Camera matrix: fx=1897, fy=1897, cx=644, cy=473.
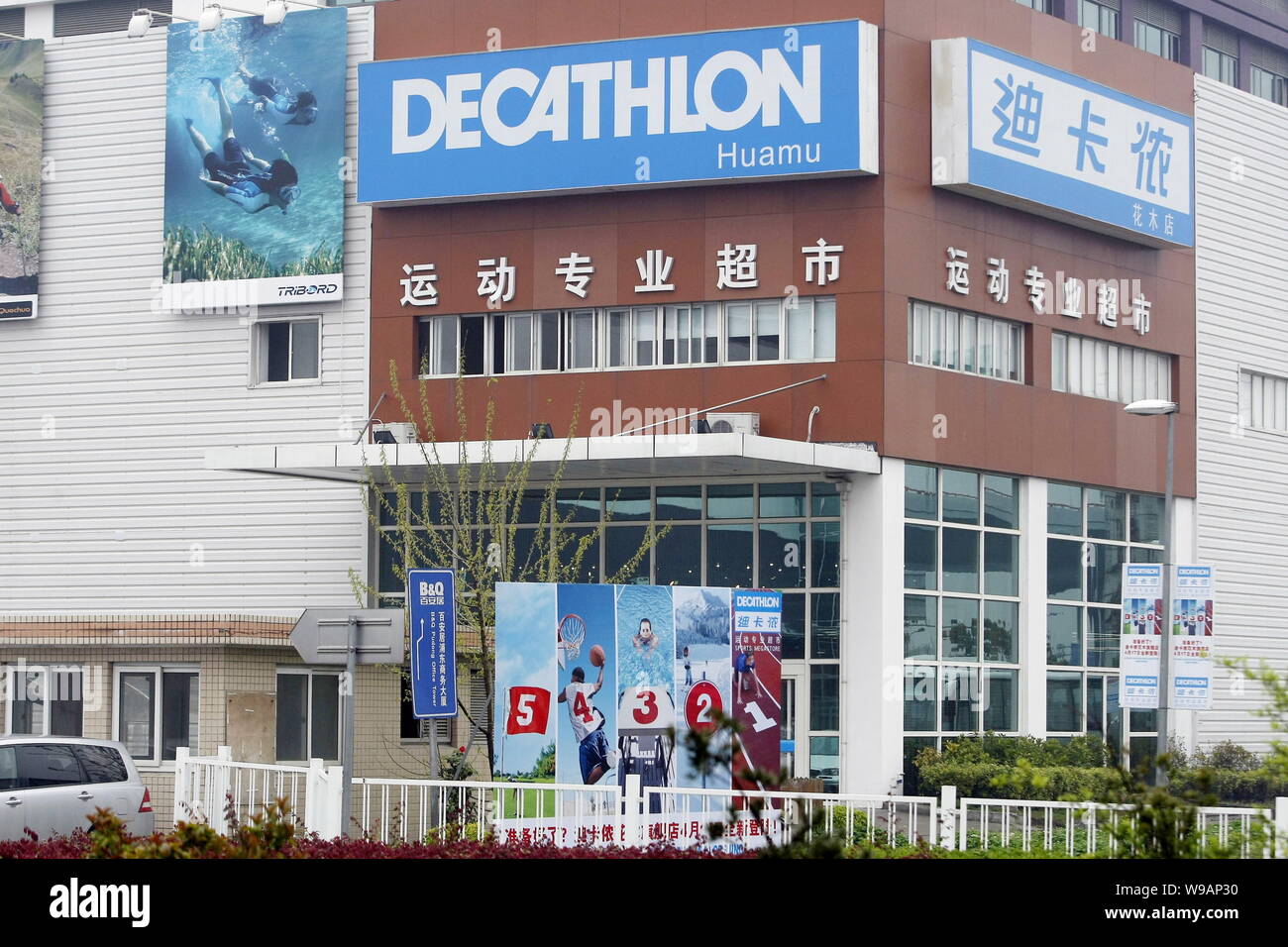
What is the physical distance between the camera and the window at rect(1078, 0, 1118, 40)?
3659cm

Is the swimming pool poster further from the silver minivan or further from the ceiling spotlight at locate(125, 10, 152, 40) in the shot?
the ceiling spotlight at locate(125, 10, 152, 40)

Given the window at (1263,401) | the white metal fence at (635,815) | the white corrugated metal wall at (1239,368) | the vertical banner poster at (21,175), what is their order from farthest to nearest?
1. the window at (1263,401)
2. the white corrugated metal wall at (1239,368)
3. the vertical banner poster at (21,175)
4. the white metal fence at (635,815)

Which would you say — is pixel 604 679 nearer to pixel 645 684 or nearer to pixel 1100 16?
pixel 645 684

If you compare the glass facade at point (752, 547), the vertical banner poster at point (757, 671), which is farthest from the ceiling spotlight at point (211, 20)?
the vertical banner poster at point (757, 671)

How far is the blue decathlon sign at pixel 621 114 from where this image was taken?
29156 millimetres

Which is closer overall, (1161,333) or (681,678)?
(681,678)

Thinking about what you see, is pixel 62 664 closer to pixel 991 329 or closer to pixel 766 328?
pixel 766 328

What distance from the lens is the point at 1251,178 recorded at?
124 feet

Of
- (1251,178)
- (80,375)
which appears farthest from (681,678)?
(1251,178)

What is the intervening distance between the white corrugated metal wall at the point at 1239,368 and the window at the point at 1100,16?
2169 mm

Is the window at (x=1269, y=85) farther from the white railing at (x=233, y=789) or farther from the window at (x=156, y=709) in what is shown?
the white railing at (x=233, y=789)

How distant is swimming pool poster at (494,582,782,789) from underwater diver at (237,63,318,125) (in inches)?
589

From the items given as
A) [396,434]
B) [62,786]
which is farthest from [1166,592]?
[62,786]

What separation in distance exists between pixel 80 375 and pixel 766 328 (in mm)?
12711
